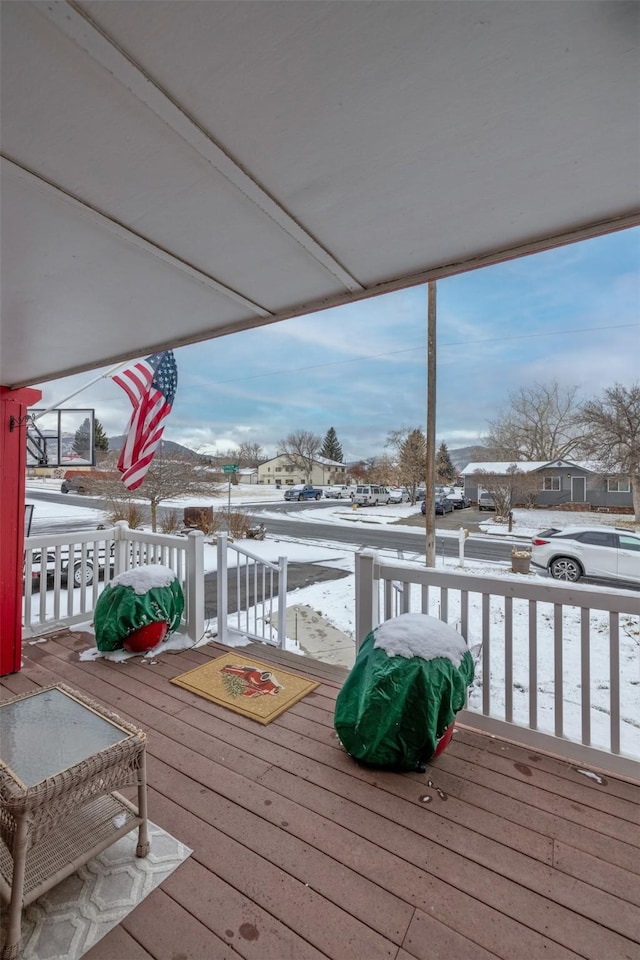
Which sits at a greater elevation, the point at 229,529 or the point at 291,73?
the point at 291,73

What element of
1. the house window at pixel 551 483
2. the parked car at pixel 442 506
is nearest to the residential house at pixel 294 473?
the parked car at pixel 442 506

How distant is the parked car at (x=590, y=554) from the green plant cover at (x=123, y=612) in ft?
25.1

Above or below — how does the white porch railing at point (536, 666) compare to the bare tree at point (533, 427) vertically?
below

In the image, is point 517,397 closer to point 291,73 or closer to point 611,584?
point 611,584

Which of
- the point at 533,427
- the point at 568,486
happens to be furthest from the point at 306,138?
the point at 533,427

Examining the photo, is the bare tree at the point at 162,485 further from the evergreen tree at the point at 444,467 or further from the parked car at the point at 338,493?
the evergreen tree at the point at 444,467

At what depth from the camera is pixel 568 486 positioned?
22.4m

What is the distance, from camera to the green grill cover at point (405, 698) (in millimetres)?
1769

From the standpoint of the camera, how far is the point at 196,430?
120 ft

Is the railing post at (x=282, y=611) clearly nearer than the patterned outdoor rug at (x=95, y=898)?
No

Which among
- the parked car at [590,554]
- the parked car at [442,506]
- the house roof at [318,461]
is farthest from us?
the house roof at [318,461]

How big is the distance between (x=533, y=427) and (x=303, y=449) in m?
25.4

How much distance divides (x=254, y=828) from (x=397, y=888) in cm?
54

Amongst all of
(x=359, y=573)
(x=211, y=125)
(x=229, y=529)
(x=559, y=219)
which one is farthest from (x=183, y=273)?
(x=229, y=529)
